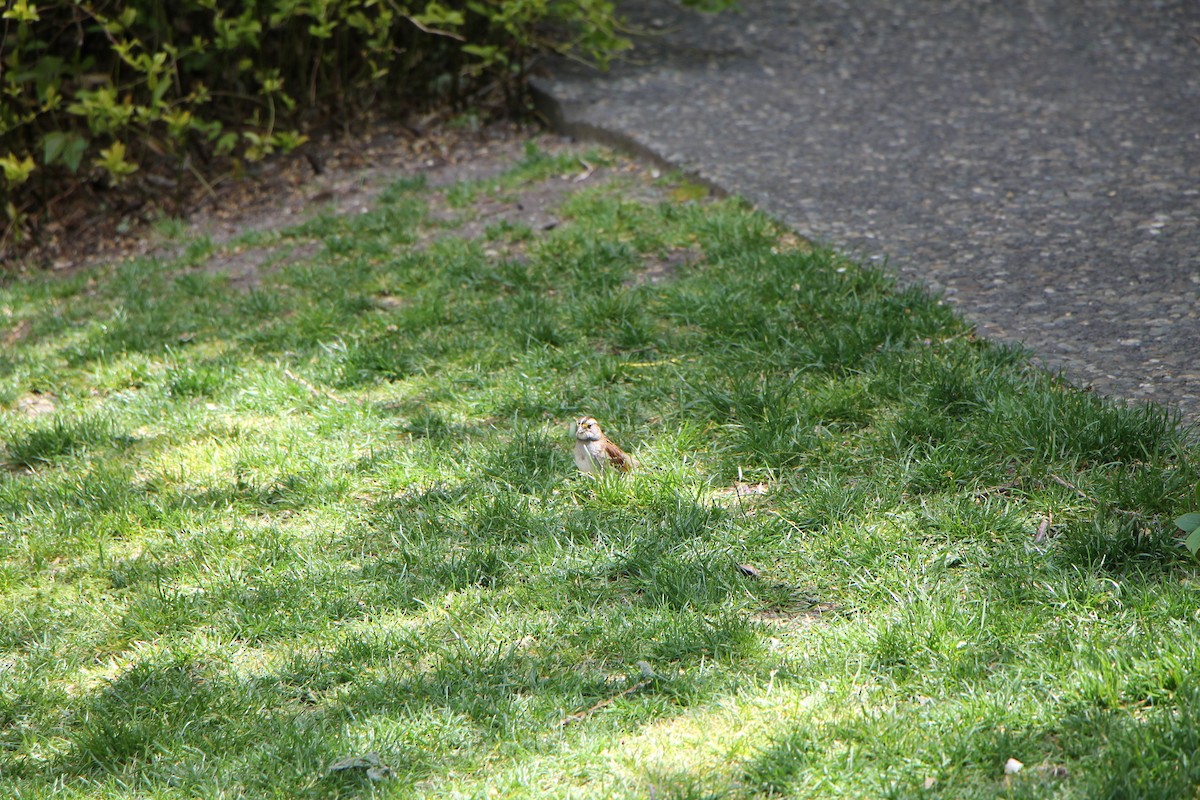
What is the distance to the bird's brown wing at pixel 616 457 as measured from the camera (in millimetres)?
3521

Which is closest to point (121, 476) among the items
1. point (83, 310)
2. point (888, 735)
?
point (83, 310)

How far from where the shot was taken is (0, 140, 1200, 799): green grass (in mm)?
2494

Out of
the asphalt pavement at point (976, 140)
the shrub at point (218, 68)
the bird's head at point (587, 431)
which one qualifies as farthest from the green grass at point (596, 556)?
the shrub at point (218, 68)

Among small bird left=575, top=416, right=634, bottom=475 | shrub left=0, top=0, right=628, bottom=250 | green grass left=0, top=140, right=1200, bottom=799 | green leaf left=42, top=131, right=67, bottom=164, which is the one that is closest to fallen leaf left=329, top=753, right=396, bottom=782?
green grass left=0, top=140, right=1200, bottom=799

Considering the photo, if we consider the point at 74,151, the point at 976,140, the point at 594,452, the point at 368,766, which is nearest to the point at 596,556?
the point at 594,452

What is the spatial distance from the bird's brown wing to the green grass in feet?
0.22

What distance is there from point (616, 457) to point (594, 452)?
0.08 m

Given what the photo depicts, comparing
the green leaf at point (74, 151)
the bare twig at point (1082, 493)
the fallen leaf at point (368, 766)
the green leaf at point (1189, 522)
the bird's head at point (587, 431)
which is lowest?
the fallen leaf at point (368, 766)

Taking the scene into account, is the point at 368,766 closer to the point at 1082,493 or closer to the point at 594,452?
the point at 594,452

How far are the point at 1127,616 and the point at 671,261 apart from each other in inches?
112

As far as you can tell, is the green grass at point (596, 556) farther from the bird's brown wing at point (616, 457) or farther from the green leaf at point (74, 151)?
the green leaf at point (74, 151)

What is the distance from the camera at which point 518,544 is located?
3322 mm

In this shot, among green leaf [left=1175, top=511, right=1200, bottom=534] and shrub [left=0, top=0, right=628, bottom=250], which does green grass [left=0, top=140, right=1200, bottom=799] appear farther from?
shrub [left=0, top=0, right=628, bottom=250]

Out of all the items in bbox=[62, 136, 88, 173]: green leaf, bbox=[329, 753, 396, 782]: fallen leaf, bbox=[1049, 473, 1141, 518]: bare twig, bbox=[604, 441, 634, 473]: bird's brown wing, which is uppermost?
bbox=[62, 136, 88, 173]: green leaf
